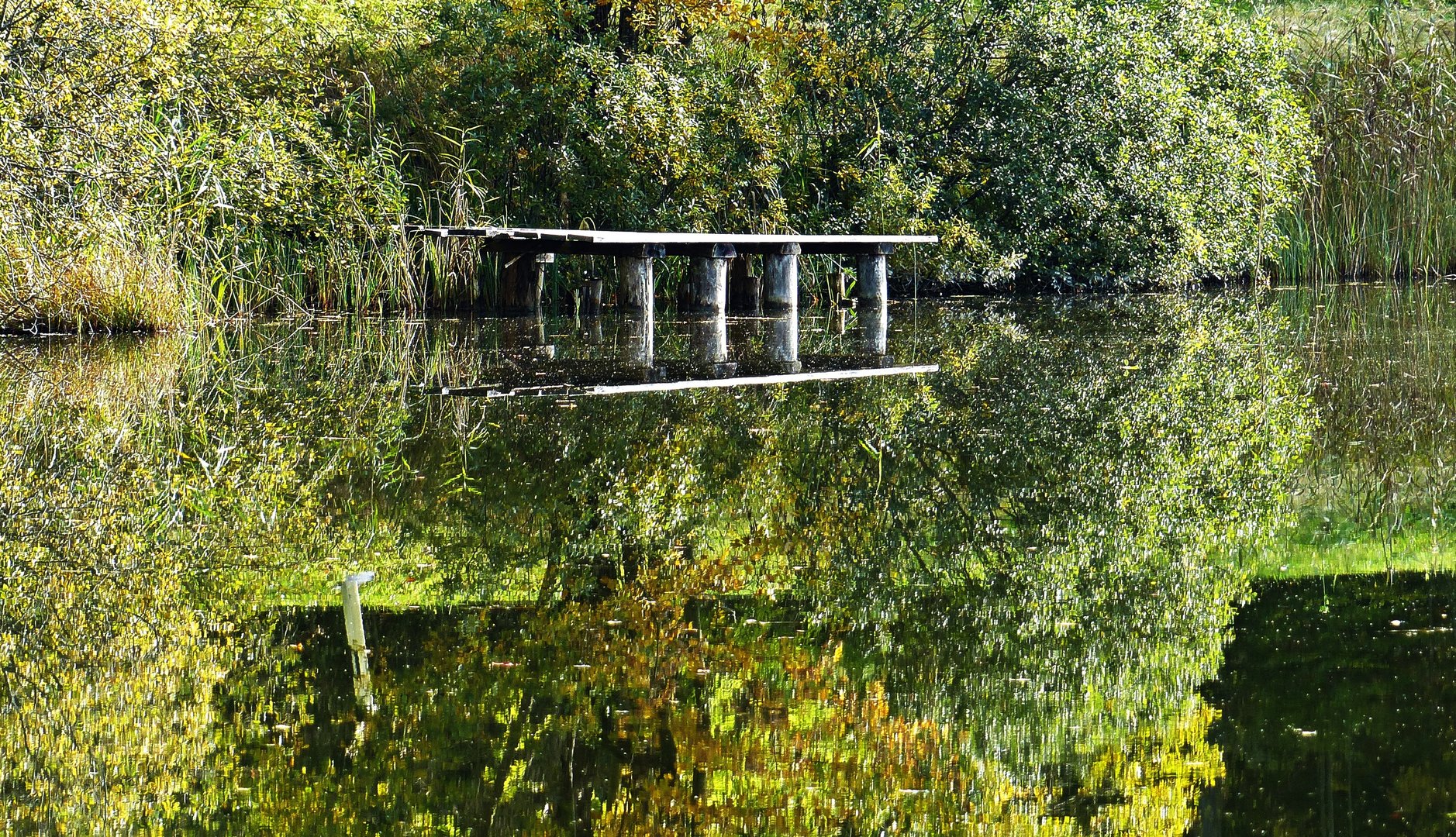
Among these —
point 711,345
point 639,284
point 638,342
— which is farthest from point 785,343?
point 639,284

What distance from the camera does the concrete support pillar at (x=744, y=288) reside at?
17.1m

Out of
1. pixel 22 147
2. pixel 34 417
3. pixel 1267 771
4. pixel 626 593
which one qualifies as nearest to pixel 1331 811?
pixel 1267 771

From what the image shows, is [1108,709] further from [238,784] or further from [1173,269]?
[1173,269]

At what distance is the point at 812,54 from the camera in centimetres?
1745

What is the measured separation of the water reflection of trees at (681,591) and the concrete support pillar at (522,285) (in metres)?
7.41

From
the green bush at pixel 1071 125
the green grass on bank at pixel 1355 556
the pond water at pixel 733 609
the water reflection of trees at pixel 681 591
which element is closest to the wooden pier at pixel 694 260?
the green bush at pixel 1071 125

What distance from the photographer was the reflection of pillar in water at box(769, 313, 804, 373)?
10.7 m

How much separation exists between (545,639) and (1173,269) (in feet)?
52.1

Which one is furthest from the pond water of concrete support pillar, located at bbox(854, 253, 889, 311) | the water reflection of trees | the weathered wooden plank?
concrete support pillar, located at bbox(854, 253, 889, 311)

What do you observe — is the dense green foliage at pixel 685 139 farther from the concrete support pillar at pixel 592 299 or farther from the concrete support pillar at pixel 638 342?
the concrete support pillar at pixel 638 342

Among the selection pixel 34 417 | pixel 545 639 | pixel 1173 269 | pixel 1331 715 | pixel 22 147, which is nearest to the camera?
pixel 1331 715

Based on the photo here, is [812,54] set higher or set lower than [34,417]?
higher

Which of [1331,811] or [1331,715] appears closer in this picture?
[1331,811]

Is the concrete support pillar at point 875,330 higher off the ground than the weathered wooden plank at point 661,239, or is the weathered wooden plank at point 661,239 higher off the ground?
the weathered wooden plank at point 661,239
